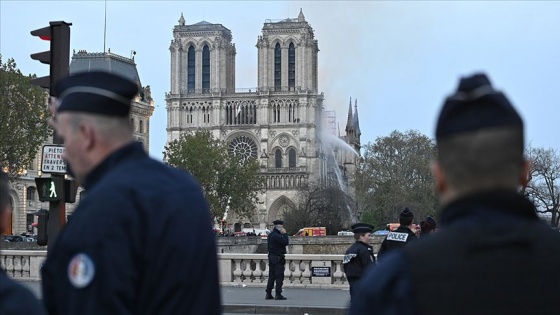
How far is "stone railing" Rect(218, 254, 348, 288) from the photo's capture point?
2644cm

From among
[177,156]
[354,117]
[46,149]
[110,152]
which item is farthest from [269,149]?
[110,152]

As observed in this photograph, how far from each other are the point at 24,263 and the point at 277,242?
10211 mm

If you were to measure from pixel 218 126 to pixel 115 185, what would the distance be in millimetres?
129001

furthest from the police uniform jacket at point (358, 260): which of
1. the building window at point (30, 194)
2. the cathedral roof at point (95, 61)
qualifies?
the cathedral roof at point (95, 61)

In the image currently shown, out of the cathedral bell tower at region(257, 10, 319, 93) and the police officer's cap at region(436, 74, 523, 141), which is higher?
the cathedral bell tower at region(257, 10, 319, 93)

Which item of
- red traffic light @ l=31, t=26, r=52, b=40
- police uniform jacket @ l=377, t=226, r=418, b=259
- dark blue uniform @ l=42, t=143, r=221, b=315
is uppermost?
red traffic light @ l=31, t=26, r=52, b=40

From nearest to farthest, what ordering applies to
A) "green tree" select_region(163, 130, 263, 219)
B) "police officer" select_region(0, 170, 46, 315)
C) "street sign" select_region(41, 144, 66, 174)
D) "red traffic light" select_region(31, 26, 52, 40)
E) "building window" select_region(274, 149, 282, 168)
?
"police officer" select_region(0, 170, 46, 315), "red traffic light" select_region(31, 26, 52, 40), "street sign" select_region(41, 144, 66, 174), "green tree" select_region(163, 130, 263, 219), "building window" select_region(274, 149, 282, 168)

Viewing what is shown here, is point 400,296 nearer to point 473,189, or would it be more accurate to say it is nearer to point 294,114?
point 473,189

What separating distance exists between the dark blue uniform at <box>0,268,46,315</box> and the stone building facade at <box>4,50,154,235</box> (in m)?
79.5

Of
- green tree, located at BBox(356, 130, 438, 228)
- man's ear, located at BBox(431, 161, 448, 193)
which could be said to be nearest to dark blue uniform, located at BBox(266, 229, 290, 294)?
man's ear, located at BBox(431, 161, 448, 193)

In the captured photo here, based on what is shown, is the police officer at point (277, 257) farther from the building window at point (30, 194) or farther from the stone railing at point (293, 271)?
the building window at point (30, 194)

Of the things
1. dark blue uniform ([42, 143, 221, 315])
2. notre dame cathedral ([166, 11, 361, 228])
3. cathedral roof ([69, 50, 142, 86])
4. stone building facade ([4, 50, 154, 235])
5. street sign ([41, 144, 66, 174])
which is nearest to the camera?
dark blue uniform ([42, 143, 221, 315])

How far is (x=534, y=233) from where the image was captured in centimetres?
321

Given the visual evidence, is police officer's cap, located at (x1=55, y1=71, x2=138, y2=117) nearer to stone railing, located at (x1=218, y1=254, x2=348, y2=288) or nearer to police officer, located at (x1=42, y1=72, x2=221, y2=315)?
police officer, located at (x1=42, y1=72, x2=221, y2=315)
